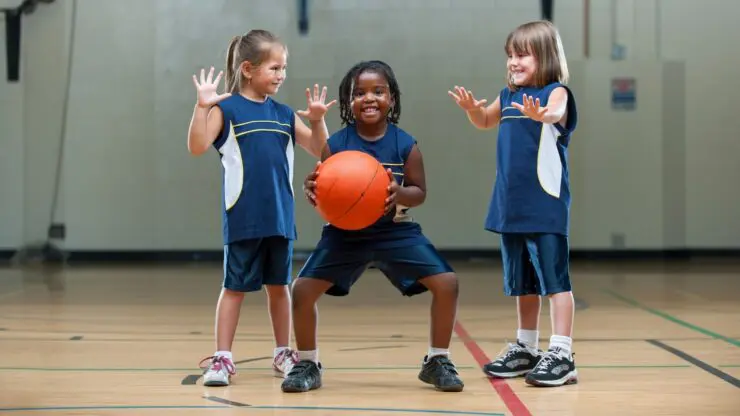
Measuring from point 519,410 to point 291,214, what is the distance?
3.85ft

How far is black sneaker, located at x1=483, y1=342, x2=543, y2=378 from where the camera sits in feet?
12.4

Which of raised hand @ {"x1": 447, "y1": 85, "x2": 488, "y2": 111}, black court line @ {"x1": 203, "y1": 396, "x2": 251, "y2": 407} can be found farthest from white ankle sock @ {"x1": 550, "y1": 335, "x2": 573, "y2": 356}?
black court line @ {"x1": 203, "y1": 396, "x2": 251, "y2": 407}

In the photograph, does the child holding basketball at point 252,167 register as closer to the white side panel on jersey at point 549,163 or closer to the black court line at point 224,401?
the black court line at point 224,401

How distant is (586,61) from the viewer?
10.7m

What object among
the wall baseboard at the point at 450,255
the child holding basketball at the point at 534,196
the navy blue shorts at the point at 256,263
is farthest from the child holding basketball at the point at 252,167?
the wall baseboard at the point at 450,255

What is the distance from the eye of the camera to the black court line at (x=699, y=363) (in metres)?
3.68

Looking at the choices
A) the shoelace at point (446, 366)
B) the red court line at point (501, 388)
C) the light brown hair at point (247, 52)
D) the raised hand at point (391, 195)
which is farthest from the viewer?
the light brown hair at point (247, 52)

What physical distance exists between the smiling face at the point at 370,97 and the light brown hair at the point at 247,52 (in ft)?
1.30

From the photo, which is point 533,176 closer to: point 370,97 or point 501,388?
point 370,97

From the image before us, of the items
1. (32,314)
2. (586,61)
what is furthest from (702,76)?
(32,314)

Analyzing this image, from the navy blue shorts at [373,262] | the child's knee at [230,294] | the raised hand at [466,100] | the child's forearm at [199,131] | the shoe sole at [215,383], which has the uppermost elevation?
the raised hand at [466,100]

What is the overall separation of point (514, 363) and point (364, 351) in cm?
89

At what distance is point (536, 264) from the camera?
3721mm

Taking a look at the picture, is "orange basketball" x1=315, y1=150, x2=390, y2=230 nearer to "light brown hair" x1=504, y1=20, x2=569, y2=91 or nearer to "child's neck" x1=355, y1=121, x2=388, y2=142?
"child's neck" x1=355, y1=121, x2=388, y2=142
